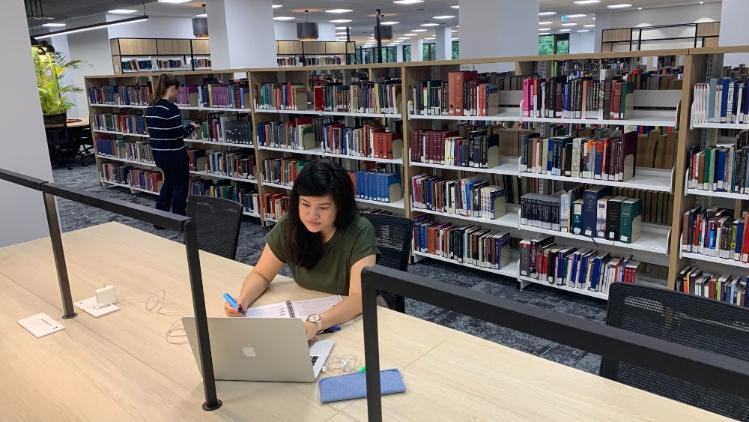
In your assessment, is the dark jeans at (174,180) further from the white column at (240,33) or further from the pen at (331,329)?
the pen at (331,329)

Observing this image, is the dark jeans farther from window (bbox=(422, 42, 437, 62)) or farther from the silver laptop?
window (bbox=(422, 42, 437, 62))

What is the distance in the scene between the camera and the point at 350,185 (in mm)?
2111

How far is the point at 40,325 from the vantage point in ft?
6.63

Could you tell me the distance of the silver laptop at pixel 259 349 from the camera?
143 centimetres

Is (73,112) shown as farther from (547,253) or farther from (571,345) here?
(571,345)

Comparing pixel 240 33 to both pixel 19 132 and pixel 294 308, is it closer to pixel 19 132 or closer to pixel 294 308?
pixel 19 132

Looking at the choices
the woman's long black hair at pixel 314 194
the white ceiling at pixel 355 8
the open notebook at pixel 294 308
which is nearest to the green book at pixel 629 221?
the woman's long black hair at pixel 314 194

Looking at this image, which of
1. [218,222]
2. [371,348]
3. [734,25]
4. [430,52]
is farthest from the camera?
[430,52]

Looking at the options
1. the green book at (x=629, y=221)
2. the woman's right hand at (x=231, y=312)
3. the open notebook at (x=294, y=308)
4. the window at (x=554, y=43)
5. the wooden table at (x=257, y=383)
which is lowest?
the green book at (x=629, y=221)

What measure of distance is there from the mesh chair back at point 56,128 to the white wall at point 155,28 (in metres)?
4.33

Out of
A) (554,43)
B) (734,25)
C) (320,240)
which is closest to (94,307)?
(320,240)

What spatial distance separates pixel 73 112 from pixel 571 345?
18191mm

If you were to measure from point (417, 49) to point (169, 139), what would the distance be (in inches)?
938

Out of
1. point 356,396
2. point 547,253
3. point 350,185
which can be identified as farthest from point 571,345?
point 547,253
